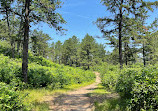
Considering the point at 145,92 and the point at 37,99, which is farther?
the point at 37,99

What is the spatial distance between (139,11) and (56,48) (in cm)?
6059

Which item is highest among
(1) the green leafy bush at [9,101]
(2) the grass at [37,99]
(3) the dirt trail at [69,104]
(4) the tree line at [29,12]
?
(4) the tree line at [29,12]

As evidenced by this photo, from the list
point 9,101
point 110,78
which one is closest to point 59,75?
point 110,78

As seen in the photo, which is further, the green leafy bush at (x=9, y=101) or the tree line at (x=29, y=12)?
the tree line at (x=29, y=12)

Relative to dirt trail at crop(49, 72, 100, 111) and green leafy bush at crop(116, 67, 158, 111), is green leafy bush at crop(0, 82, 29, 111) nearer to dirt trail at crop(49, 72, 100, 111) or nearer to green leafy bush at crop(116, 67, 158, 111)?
dirt trail at crop(49, 72, 100, 111)

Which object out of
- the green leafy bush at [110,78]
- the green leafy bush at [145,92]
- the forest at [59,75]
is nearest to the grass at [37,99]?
the forest at [59,75]

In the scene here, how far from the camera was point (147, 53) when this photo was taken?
25.2 m

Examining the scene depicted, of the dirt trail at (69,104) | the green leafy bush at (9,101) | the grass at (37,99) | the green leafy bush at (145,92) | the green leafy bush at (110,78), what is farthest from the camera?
the green leafy bush at (110,78)

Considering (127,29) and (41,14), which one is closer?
(41,14)

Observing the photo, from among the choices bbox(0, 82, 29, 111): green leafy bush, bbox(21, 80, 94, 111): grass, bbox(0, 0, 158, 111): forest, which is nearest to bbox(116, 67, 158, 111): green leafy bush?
bbox(0, 0, 158, 111): forest

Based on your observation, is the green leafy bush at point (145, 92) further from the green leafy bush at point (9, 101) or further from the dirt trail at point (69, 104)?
the green leafy bush at point (9, 101)

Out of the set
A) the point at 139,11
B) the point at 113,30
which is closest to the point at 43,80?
the point at 113,30

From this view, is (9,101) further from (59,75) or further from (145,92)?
(59,75)

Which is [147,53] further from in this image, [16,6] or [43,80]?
[16,6]
